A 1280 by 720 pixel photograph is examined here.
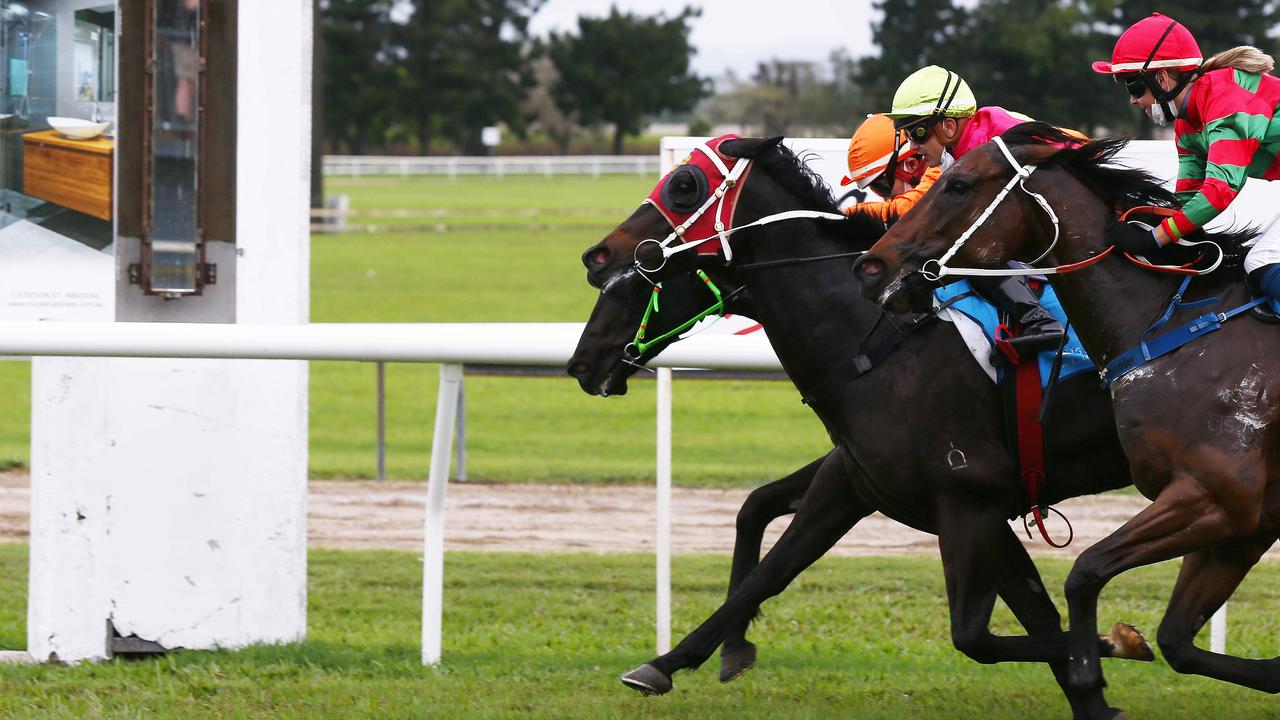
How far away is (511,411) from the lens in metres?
12.4

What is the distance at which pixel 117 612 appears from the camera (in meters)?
5.11

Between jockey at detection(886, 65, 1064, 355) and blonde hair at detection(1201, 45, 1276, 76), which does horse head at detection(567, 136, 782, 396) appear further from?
blonde hair at detection(1201, 45, 1276, 76)

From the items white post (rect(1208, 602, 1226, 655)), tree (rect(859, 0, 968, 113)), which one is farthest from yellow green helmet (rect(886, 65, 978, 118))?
tree (rect(859, 0, 968, 113))

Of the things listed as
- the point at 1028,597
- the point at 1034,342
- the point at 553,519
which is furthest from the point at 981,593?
the point at 553,519

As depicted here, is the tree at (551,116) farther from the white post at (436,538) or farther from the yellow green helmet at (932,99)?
the yellow green helmet at (932,99)

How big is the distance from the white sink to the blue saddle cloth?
2.69 metres

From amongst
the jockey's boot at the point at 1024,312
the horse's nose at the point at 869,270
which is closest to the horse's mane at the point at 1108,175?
the jockey's boot at the point at 1024,312

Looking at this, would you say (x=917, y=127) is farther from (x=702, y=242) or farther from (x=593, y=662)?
(x=593, y=662)

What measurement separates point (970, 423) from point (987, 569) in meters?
0.38

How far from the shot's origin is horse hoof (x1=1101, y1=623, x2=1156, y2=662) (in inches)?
167

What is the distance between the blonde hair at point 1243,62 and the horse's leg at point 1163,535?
101 cm

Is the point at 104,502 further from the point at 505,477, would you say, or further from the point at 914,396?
the point at 505,477

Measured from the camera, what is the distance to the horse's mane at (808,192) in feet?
14.4

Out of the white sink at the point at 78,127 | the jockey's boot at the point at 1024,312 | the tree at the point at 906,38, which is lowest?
the jockey's boot at the point at 1024,312
